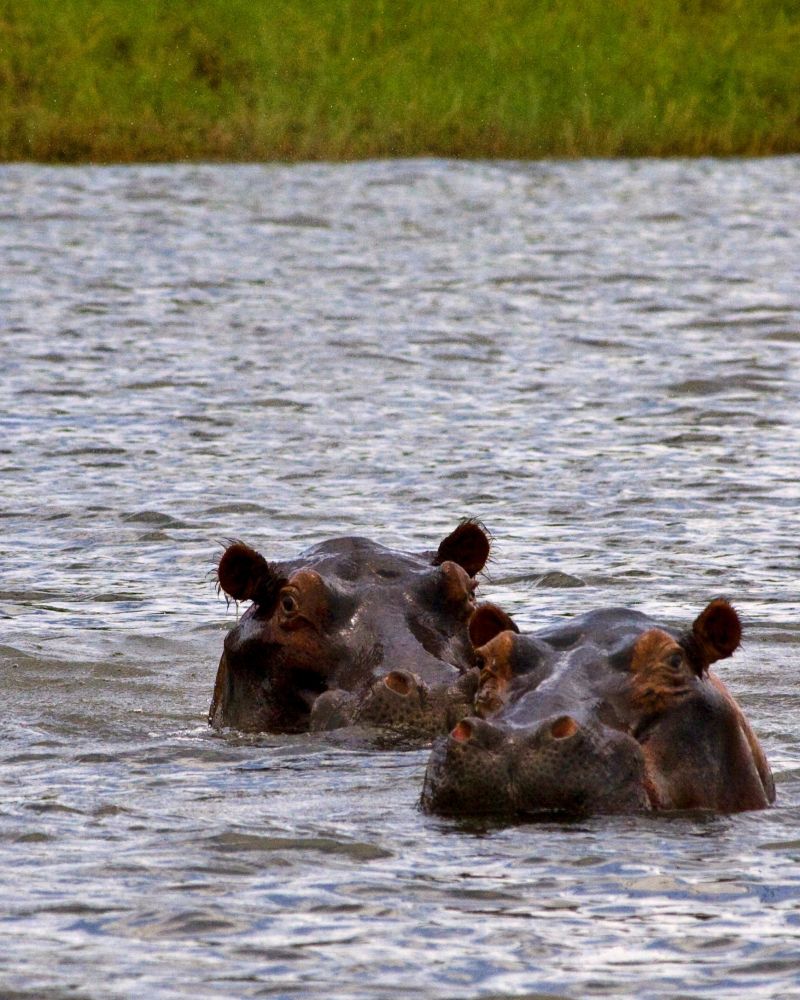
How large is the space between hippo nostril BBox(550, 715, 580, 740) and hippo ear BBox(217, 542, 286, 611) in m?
1.91

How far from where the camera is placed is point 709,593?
10.5m

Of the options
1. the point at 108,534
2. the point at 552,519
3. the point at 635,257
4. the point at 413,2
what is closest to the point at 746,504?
the point at 552,519

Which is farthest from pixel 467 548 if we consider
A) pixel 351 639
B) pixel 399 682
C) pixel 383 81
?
pixel 383 81

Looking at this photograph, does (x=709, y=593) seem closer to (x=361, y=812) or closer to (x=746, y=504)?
(x=746, y=504)

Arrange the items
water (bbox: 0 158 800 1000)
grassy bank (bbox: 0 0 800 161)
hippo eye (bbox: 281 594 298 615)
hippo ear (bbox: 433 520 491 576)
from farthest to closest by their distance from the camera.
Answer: grassy bank (bbox: 0 0 800 161), hippo ear (bbox: 433 520 491 576), hippo eye (bbox: 281 594 298 615), water (bbox: 0 158 800 1000)

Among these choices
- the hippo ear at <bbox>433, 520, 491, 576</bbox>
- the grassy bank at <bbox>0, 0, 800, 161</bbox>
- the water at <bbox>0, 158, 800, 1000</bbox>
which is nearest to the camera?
the water at <bbox>0, 158, 800, 1000</bbox>

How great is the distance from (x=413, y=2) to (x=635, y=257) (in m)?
12.5

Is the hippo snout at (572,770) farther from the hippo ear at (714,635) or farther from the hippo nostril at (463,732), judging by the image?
the hippo ear at (714,635)

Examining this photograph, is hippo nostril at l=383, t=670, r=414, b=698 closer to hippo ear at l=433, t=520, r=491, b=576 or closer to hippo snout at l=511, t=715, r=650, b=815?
hippo ear at l=433, t=520, r=491, b=576

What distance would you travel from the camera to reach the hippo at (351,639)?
22.5 ft

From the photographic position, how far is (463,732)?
5.77 meters

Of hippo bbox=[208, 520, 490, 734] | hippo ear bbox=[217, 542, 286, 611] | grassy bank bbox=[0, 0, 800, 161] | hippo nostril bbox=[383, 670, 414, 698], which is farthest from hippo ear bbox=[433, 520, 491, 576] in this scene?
grassy bank bbox=[0, 0, 800, 161]

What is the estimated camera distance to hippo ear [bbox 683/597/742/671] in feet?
20.1

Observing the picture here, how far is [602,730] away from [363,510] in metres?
6.53
